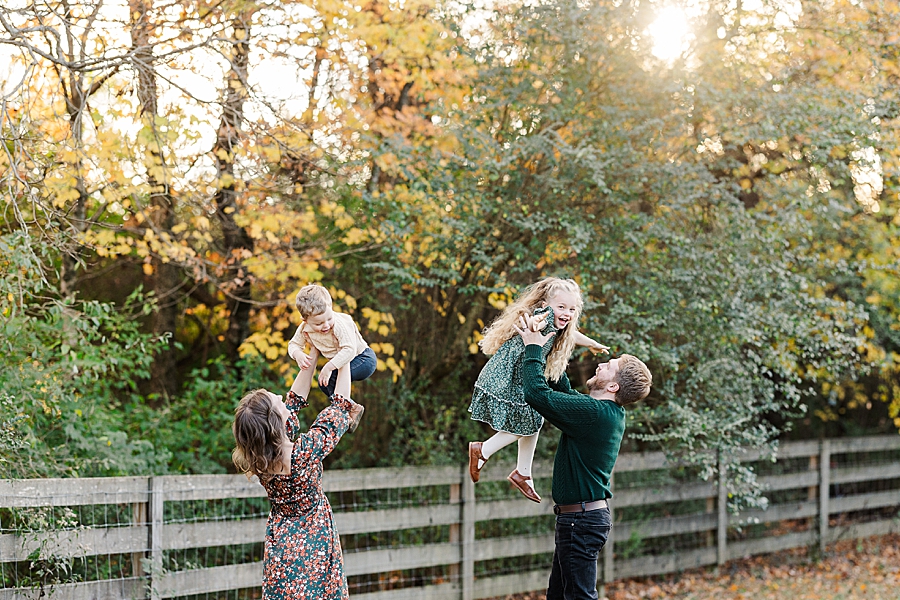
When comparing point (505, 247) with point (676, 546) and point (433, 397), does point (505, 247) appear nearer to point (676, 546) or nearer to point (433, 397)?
point (433, 397)

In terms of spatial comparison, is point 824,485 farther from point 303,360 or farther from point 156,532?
point 303,360

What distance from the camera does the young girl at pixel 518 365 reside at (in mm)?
3982

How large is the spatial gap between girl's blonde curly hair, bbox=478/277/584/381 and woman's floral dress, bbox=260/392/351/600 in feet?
2.76

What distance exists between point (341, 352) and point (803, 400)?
9273 mm

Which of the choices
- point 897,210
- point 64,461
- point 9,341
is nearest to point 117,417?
point 64,461

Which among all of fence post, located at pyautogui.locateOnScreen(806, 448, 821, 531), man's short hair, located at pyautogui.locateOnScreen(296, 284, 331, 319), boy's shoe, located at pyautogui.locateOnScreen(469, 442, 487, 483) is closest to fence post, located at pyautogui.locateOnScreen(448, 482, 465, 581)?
boy's shoe, located at pyautogui.locateOnScreen(469, 442, 487, 483)

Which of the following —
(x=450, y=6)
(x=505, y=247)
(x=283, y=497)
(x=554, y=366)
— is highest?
(x=450, y=6)

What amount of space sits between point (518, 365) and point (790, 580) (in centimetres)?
543

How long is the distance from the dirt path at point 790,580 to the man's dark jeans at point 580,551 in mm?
3439

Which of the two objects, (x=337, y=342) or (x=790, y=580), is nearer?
(x=337, y=342)

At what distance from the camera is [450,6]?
23.8ft

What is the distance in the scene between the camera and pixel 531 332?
379cm

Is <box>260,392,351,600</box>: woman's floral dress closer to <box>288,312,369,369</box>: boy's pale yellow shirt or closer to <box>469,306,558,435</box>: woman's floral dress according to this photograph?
<box>288,312,369,369</box>: boy's pale yellow shirt

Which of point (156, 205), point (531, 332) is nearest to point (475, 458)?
point (531, 332)
